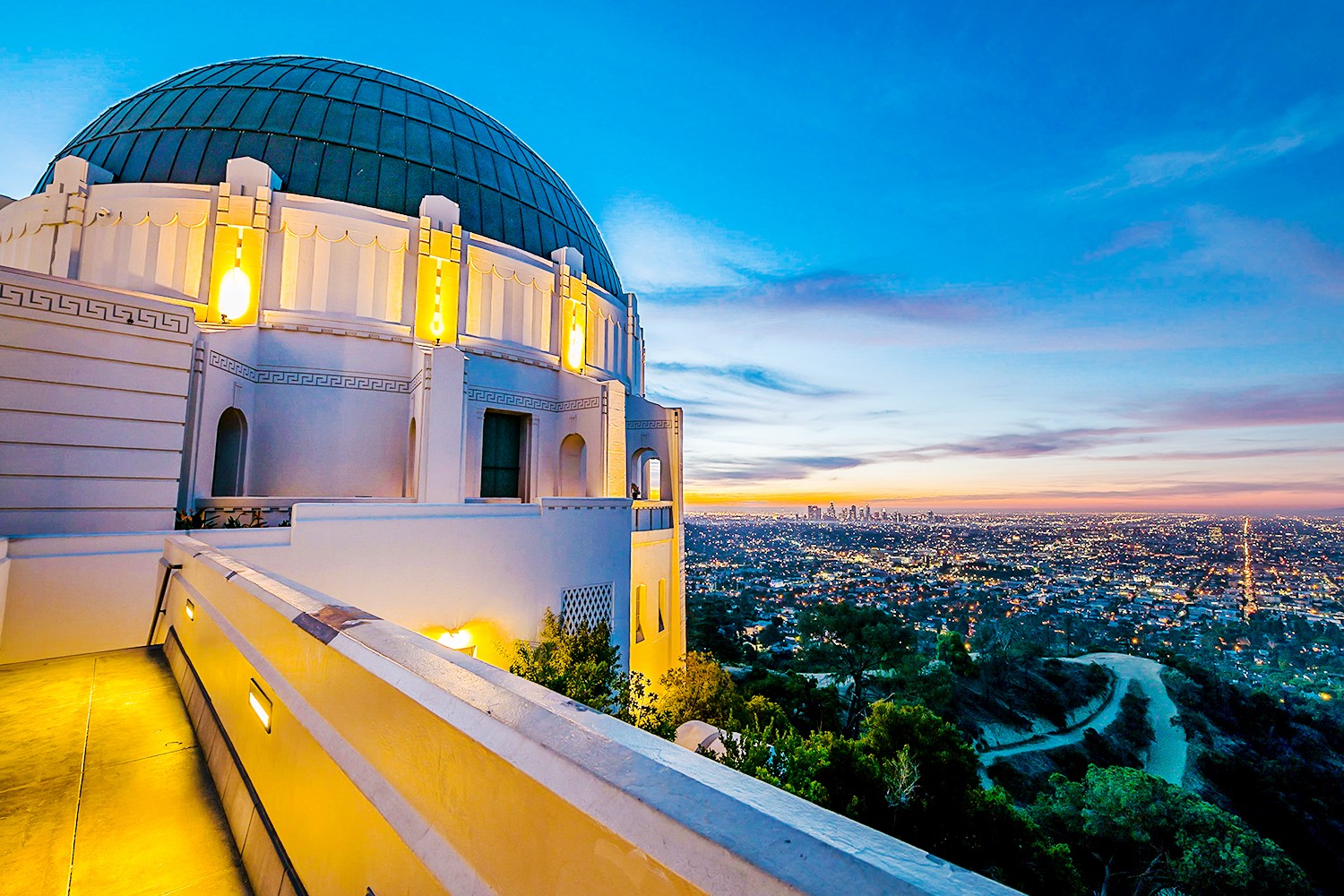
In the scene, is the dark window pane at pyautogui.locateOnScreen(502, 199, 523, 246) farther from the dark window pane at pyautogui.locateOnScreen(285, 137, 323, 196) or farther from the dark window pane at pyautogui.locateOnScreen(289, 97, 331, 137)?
the dark window pane at pyautogui.locateOnScreen(289, 97, 331, 137)

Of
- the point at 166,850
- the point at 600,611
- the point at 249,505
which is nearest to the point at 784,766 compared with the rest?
the point at 600,611

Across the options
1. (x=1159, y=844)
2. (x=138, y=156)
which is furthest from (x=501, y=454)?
(x=1159, y=844)

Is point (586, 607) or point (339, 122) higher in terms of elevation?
point (339, 122)

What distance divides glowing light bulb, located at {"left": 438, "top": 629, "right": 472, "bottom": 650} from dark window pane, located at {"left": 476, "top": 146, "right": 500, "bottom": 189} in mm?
11779

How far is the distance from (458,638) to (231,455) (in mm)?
6344

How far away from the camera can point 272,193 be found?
11.5 metres

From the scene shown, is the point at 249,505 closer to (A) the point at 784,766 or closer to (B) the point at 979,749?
(A) the point at 784,766

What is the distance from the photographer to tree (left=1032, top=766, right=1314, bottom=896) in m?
12.0

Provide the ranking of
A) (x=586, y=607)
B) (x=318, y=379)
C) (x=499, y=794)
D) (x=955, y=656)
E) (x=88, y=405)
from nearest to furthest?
(x=499, y=794) → (x=88, y=405) → (x=586, y=607) → (x=318, y=379) → (x=955, y=656)

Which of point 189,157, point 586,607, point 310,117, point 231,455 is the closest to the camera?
point 586,607

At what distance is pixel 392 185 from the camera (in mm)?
13086

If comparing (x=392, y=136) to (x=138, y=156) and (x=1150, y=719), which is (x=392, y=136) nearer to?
(x=138, y=156)

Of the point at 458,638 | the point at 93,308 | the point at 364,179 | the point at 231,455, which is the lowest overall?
the point at 458,638

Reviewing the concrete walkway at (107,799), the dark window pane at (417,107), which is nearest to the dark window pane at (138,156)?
the dark window pane at (417,107)
